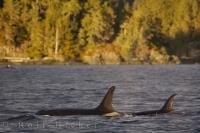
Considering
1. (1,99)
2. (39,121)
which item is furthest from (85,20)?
(39,121)

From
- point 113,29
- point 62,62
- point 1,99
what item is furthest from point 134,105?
point 113,29

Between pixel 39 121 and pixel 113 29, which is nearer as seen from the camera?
pixel 39 121

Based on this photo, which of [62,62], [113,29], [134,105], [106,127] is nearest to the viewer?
[106,127]

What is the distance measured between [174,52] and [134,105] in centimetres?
15300

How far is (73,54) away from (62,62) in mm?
5284

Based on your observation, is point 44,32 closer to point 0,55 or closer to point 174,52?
point 0,55

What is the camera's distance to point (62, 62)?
175125 mm

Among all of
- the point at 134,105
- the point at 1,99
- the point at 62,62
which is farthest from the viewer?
the point at 62,62

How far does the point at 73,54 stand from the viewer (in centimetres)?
17925

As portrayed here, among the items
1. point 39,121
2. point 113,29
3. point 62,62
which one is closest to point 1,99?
point 39,121

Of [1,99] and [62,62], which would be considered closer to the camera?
[1,99]

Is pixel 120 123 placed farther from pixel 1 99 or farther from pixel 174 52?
pixel 174 52

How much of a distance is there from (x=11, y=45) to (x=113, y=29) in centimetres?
2935

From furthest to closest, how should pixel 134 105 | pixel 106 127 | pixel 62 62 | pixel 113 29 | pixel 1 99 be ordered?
pixel 113 29
pixel 62 62
pixel 1 99
pixel 134 105
pixel 106 127
